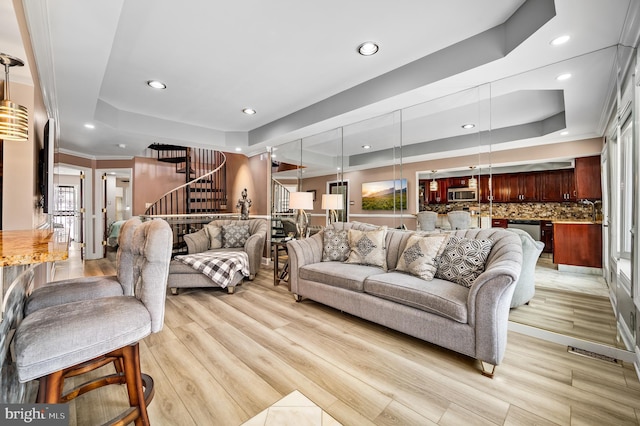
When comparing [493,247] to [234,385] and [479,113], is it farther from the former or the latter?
[234,385]

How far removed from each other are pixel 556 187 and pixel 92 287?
315 inches

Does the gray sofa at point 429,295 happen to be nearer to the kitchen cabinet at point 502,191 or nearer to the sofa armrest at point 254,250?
the sofa armrest at point 254,250

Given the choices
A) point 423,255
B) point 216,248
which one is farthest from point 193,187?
point 423,255

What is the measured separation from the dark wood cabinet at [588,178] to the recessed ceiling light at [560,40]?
1.76 metres

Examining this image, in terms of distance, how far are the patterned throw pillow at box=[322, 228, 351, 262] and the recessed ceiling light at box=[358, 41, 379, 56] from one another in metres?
1.97

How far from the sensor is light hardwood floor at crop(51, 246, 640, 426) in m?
1.55

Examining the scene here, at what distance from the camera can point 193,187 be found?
23.6 feet

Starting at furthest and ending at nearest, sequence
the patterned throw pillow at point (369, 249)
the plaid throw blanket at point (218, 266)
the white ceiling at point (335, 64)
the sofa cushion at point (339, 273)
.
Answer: the plaid throw blanket at point (218, 266)
the patterned throw pillow at point (369, 249)
the sofa cushion at point (339, 273)
the white ceiling at point (335, 64)

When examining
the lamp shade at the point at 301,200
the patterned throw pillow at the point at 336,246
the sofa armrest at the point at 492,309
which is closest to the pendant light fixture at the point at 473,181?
the sofa armrest at the point at 492,309

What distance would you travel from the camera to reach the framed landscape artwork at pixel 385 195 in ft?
12.5

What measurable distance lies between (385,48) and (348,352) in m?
2.72

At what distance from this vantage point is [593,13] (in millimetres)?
1797

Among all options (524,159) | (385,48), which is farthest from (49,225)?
(524,159)

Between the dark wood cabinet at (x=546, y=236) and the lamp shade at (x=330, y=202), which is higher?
the lamp shade at (x=330, y=202)
